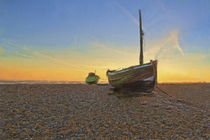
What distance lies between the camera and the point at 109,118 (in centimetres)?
961

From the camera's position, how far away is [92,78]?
35.6 meters

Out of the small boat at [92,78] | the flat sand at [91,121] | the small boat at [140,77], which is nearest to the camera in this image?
the flat sand at [91,121]

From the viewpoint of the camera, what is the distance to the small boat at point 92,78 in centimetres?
3540

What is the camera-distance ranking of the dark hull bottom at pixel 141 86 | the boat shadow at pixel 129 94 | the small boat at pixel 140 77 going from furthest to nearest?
1. the dark hull bottom at pixel 141 86
2. the small boat at pixel 140 77
3. the boat shadow at pixel 129 94

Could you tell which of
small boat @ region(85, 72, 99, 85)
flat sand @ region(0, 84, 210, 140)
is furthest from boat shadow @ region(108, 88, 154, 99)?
small boat @ region(85, 72, 99, 85)

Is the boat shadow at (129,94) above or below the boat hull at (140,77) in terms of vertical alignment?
below

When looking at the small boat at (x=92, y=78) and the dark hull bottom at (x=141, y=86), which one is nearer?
the dark hull bottom at (x=141, y=86)

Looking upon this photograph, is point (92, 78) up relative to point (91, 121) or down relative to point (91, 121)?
up

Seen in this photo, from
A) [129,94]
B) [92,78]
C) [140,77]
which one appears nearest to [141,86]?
[140,77]

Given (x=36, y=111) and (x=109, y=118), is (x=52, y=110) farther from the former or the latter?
(x=109, y=118)

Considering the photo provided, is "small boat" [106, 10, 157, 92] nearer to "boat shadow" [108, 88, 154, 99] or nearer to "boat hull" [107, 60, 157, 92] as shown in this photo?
"boat hull" [107, 60, 157, 92]

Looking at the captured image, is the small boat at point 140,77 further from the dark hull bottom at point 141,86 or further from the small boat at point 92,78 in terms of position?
the small boat at point 92,78

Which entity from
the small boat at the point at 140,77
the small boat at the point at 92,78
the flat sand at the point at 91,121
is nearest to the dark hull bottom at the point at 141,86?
the small boat at the point at 140,77

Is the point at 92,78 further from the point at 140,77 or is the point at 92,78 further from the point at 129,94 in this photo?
the point at 140,77
